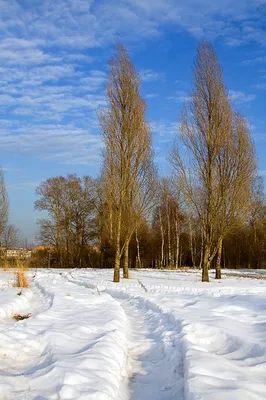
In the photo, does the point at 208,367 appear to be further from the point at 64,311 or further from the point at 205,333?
the point at 64,311

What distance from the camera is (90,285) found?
553 inches

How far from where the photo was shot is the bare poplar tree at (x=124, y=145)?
17.2 m

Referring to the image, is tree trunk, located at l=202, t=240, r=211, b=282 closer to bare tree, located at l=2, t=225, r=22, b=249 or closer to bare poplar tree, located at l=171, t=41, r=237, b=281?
bare poplar tree, located at l=171, t=41, r=237, b=281

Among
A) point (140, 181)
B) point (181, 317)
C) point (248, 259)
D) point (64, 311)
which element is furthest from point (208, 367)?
point (248, 259)

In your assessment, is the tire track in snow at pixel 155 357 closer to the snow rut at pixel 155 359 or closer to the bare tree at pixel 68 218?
the snow rut at pixel 155 359

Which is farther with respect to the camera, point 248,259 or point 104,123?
point 248,259

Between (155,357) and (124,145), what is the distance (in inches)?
535

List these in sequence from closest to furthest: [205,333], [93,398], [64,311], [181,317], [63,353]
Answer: [93,398], [63,353], [205,333], [181,317], [64,311]

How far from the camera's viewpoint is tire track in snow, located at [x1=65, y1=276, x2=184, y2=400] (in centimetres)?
343

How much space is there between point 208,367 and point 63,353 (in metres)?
1.60

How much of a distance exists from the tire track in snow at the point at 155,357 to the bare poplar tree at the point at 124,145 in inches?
413

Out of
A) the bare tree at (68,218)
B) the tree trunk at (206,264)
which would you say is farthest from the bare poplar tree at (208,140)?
the bare tree at (68,218)

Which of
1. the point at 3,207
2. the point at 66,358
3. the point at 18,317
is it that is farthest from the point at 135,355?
the point at 3,207

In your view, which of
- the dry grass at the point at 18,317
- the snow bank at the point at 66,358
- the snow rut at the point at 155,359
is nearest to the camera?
the snow bank at the point at 66,358
